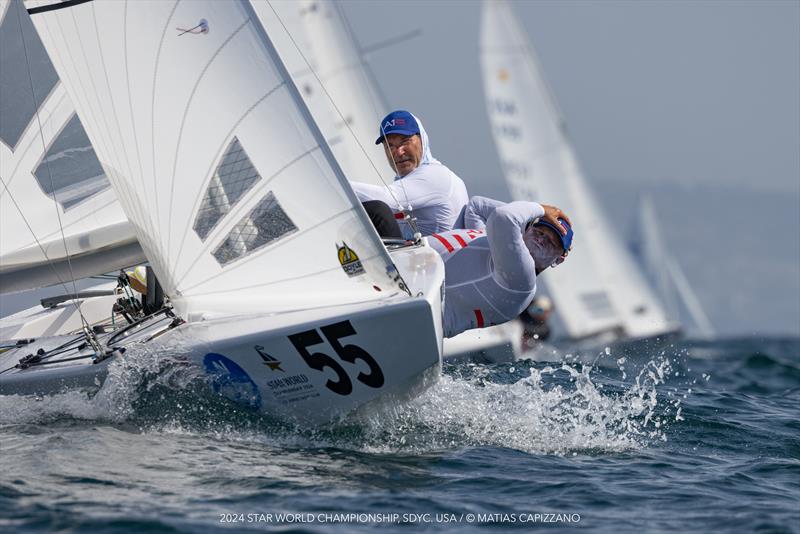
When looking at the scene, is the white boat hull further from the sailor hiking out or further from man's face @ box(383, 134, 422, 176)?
man's face @ box(383, 134, 422, 176)

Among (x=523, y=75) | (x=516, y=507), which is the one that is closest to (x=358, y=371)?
(x=516, y=507)

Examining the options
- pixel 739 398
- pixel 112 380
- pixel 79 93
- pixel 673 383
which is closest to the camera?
pixel 112 380

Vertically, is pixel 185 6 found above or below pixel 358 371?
above

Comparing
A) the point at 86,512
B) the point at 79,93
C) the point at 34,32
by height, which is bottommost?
the point at 86,512

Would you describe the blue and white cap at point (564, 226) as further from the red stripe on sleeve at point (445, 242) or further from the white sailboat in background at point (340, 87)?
the white sailboat in background at point (340, 87)

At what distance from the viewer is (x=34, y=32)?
674 centimetres

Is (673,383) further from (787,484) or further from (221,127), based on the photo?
(221,127)

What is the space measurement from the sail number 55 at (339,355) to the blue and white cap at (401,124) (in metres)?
1.76

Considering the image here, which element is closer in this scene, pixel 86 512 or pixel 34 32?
pixel 86 512

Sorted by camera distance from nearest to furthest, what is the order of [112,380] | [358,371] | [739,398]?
[358,371] < [112,380] < [739,398]

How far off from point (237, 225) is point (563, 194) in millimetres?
16140

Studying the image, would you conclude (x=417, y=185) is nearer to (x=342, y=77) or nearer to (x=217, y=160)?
(x=217, y=160)

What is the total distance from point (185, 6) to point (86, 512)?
2471 millimetres

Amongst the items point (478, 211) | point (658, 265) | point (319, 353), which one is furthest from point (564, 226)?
point (658, 265)
